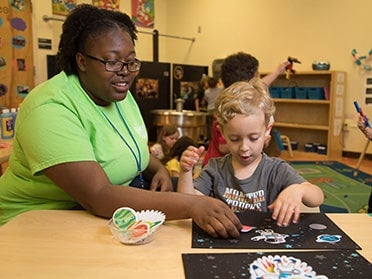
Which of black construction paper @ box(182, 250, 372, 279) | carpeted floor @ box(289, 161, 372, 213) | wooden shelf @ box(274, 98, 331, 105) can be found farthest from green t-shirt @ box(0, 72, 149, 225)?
wooden shelf @ box(274, 98, 331, 105)

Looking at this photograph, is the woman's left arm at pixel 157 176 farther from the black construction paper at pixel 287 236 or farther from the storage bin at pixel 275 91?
the storage bin at pixel 275 91

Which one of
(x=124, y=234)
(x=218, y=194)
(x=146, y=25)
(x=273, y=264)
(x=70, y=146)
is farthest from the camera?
(x=146, y=25)

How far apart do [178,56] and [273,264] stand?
7494 millimetres

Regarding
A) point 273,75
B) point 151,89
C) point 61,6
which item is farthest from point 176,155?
point 61,6

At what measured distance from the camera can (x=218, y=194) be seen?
4.32 ft

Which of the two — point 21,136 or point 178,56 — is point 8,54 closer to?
point 178,56

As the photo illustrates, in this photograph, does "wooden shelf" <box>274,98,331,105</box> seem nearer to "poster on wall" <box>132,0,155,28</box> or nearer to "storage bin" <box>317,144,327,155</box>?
"storage bin" <box>317,144,327,155</box>

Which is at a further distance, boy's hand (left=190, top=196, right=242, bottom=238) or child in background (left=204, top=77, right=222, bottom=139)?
child in background (left=204, top=77, right=222, bottom=139)

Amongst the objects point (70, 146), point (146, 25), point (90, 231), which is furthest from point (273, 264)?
point (146, 25)

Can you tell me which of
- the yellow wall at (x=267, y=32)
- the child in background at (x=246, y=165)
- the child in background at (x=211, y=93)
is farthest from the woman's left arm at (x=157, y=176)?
the child in background at (x=211, y=93)

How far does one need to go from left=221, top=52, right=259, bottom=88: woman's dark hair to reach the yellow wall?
3.64 metres

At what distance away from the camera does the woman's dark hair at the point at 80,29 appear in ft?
3.94

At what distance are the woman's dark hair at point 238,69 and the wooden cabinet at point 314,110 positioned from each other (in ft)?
11.1

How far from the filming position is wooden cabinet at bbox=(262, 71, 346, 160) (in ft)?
18.4
